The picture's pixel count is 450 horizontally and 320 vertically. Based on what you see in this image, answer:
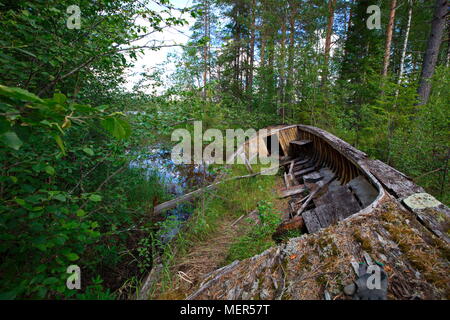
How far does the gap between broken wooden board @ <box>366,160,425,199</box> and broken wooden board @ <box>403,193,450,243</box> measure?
102 millimetres

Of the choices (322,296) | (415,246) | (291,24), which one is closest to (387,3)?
(291,24)

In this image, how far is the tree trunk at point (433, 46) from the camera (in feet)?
17.7

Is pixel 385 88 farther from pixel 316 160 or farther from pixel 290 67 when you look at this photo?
pixel 290 67

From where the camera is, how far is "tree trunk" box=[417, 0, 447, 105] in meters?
5.39

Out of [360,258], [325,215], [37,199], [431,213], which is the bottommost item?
[325,215]

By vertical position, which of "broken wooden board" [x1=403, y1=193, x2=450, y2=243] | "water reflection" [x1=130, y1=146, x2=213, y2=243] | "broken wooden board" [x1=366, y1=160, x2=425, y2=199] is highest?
"broken wooden board" [x1=366, y1=160, x2=425, y2=199]

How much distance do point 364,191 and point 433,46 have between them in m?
6.90

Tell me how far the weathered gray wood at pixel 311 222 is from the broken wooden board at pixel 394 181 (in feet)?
2.79

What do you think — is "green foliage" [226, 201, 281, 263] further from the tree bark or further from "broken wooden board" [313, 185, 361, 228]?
the tree bark

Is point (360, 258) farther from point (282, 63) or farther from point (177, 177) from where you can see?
point (282, 63)

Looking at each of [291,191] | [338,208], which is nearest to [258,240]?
[338,208]

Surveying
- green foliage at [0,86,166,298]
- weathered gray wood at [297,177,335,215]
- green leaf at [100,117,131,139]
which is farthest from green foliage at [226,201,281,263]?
green leaf at [100,117,131,139]

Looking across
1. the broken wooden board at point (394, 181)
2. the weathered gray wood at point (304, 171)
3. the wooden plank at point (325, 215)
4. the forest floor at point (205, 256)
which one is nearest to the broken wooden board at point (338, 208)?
the wooden plank at point (325, 215)

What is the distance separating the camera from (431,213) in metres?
1.55
